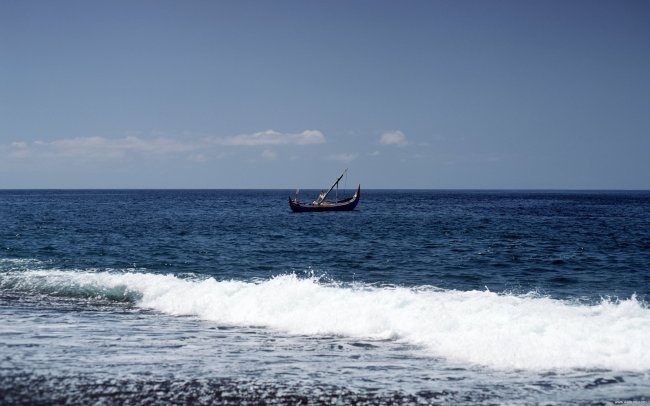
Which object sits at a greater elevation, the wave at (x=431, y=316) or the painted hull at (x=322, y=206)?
the painted hull at (x=322, y=206)

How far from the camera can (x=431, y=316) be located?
16969 mm

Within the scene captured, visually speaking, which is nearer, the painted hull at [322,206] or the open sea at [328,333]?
the open sea at [328,333]

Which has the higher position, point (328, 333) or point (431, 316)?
point (431, 316)

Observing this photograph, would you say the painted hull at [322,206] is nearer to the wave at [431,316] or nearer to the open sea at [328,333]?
the open sea at [328,333]

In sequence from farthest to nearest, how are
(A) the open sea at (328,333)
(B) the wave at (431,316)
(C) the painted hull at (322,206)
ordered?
(C) the painted hull at (322,206)
(B) the wave at (431,316)
(A) the open sea at (328,333)

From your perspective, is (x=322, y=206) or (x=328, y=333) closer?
(x=328, y=333)

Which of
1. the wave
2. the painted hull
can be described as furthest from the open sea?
the painted hull

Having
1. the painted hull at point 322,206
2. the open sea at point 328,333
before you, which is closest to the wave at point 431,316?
the open sea at point 328,333

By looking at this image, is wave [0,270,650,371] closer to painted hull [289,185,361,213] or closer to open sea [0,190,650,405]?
open sea [0,190,650,405]

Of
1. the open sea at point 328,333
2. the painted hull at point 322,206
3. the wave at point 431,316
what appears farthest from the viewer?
the painted hull at point 322,206

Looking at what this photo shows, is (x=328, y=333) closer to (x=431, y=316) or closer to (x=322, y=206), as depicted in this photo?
(x=431, y=316)

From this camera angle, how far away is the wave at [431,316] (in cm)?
1386

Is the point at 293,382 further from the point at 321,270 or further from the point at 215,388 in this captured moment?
the point at 321,270

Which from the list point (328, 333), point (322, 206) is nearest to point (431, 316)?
point (328, 333)
